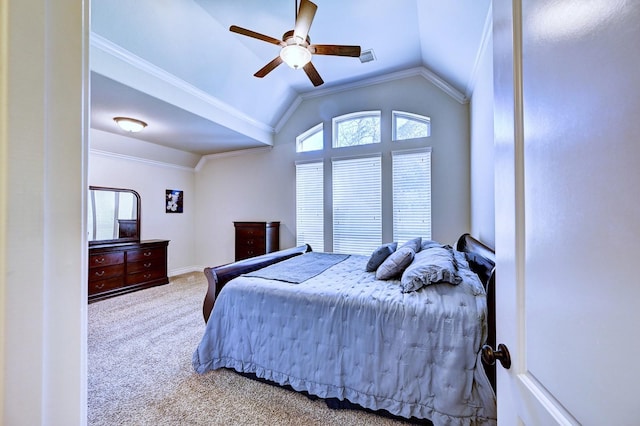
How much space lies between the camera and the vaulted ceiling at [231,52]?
256 cm

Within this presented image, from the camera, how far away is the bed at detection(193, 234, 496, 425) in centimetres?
151

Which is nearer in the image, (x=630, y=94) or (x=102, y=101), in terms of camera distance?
(x=630, y=94)

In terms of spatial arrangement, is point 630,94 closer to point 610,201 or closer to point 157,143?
point 610,201

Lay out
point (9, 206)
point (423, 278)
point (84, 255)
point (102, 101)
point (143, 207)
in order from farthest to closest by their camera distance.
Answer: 1. point (143, 207)
2. point (102, 101)
3. point (423, 278)
4. point (84, 255)
5. point (9, 206)

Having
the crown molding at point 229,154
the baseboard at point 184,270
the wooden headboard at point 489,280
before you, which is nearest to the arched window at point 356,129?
the crown molding at point 229,154

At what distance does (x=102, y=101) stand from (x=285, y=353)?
356 cm

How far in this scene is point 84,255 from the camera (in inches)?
18.9

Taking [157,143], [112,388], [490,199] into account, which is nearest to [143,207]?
[157,143]

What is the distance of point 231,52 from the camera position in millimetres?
3389

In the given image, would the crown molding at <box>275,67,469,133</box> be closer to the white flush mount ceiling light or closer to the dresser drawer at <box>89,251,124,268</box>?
the white flush mount ceiling light

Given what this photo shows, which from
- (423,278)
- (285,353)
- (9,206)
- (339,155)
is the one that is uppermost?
(339,155)

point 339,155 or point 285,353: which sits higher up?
point 339,155

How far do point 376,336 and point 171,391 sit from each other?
62.8 inches

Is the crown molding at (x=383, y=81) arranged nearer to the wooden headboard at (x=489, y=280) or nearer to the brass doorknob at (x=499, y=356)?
the wooden headboard at (x=489, y=280)
